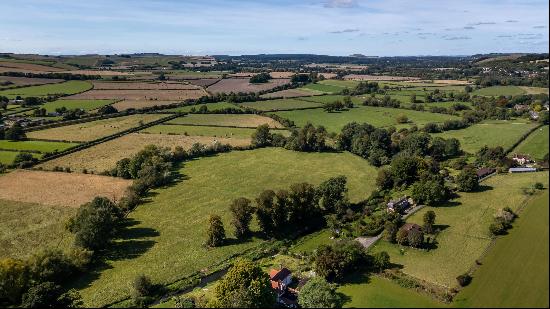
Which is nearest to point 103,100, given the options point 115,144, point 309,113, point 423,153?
point 115,144

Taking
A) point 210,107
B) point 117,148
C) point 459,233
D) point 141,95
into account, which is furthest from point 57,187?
point 141,95

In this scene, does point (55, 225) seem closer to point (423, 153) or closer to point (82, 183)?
point (82, 183)

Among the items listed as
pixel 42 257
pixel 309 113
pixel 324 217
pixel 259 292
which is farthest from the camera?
pixel 309 113

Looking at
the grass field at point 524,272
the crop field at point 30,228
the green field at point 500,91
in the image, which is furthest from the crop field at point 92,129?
the green field at point 500,91

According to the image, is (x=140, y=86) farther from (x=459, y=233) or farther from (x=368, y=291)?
(x=368, y=291)

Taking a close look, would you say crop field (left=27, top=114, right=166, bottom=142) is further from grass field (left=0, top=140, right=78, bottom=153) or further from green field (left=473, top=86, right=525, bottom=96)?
green field (left=473, top=86, right=525, bottom=96)

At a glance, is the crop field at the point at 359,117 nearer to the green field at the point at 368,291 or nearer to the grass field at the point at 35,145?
the grass field at the point at 35,145
